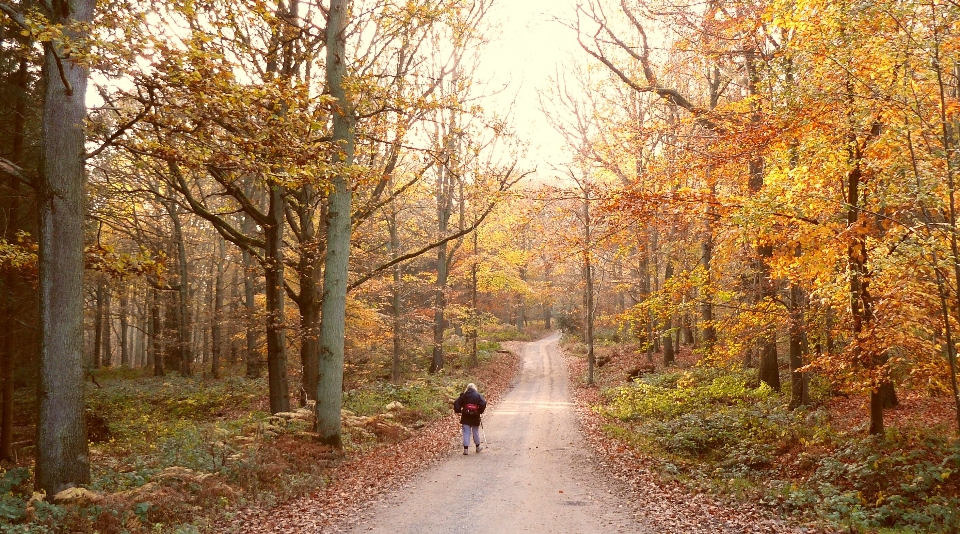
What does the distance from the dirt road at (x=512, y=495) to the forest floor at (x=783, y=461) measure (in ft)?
2.37

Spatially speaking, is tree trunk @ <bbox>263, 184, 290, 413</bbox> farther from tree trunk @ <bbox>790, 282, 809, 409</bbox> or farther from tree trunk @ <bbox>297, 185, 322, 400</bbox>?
tree trunk @ <bbox>790, 282, 809, 409</bbox>

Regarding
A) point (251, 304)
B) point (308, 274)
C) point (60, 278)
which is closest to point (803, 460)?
point (308, 274)

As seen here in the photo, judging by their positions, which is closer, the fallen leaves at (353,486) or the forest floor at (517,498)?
the forest floor at (517,498)

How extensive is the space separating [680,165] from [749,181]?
10.9 feet

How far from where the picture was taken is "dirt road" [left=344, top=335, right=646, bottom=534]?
25.8ft

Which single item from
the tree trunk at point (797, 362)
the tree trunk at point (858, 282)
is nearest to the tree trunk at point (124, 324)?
the tree trunk at point (797, 362)

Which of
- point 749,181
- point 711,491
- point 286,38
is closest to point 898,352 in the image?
point 711,491

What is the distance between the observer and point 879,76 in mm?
8133

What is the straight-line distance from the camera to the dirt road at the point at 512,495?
25.8 feet

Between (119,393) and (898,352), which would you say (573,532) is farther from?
(119,393)

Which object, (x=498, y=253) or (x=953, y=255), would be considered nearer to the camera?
(x=953, y=255)

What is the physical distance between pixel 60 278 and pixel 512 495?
7.35m

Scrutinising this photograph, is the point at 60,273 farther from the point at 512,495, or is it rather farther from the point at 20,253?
the point at 512,495

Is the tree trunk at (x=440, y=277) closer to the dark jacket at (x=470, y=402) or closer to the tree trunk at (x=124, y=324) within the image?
the dark jacket at (x=470, y=402)
